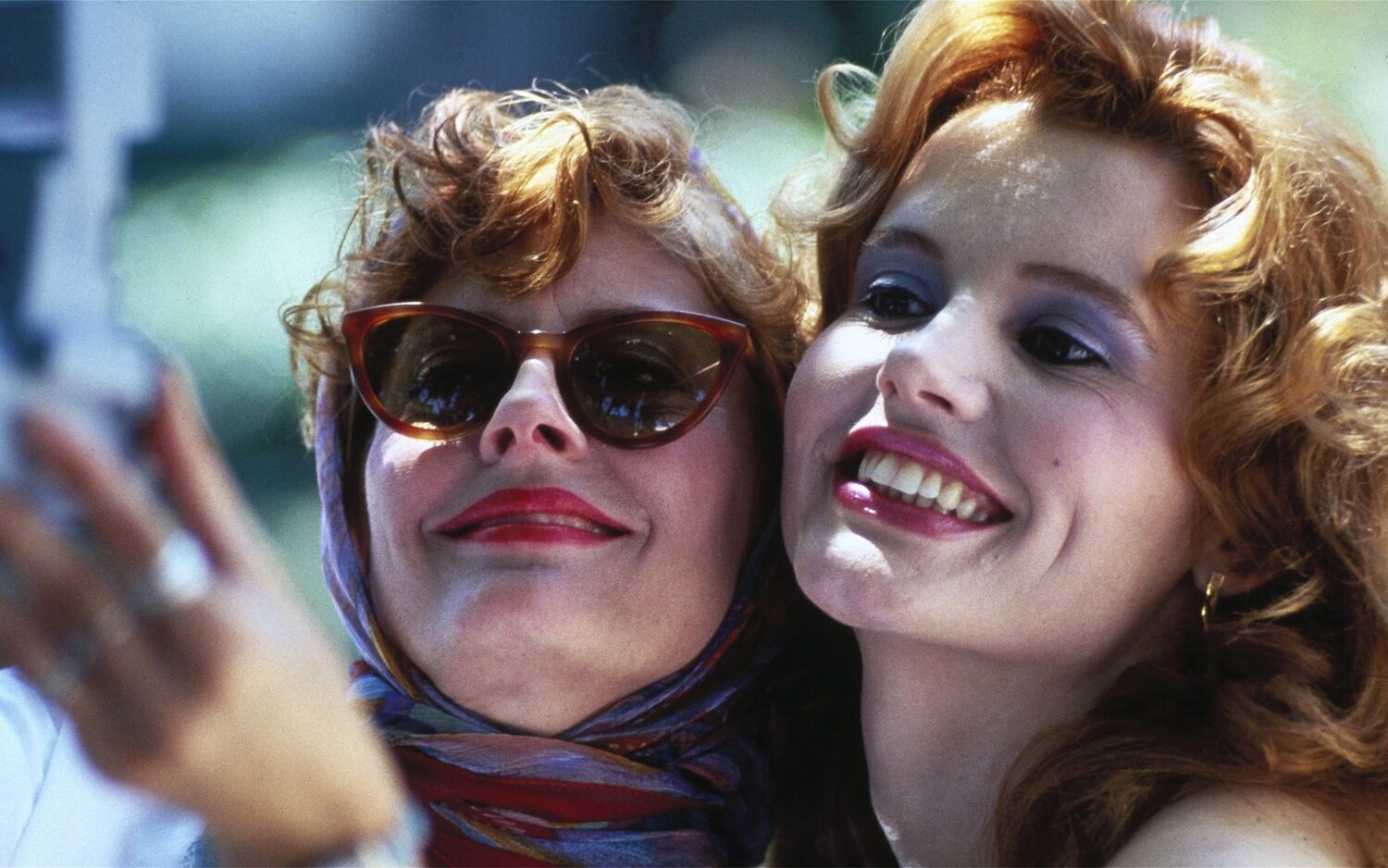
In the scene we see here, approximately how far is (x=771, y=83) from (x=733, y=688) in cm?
127

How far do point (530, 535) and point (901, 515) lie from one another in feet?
1.55

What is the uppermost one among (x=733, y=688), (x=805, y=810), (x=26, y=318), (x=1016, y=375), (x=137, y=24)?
(x=137, y=24)

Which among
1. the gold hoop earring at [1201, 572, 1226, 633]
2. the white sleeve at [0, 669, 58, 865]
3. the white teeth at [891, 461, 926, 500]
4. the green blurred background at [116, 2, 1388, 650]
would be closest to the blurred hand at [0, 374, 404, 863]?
the green blurred background at [116, 2, 1388, 650]

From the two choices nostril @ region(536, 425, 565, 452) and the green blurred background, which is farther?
nostril @ region(536, 425, 565, 452)

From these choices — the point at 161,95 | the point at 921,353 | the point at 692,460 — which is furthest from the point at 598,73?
the point at 161,95

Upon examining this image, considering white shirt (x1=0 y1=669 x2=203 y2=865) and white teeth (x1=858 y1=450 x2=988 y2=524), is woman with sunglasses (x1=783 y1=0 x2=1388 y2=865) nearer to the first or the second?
white teeth (x1=858 y1=450 x2=988 y2=524)

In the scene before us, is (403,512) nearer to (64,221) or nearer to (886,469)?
(886,469)

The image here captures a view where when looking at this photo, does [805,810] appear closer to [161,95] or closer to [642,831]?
[642,831]

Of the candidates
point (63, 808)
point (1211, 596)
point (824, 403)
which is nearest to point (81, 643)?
point (63, 808)

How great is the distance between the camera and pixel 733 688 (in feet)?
6.84

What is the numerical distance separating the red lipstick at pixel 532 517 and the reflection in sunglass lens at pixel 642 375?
4.3 inches

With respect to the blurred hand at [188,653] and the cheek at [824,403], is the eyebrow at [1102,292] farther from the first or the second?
the blurred hand at [188,653]

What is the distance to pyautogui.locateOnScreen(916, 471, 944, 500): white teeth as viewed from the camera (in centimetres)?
172

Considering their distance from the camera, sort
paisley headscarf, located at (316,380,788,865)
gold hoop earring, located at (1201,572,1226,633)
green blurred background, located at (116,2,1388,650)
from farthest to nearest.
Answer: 1. paisley headscarf, located at (316,380,788,865)
2. gold hoop earring, located at (1201,572,1226,633)
3. green blurred background, located at (116,2,1388,650)
